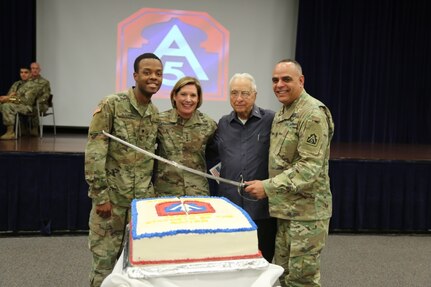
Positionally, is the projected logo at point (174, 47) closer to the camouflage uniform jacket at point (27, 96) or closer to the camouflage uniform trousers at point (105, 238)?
the camouflage uniform jacket at point (27, 96)

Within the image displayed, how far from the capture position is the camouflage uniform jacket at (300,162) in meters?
1.82

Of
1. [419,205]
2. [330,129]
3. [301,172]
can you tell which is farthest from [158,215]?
[419,205]

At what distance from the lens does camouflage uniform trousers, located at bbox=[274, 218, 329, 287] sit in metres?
1.93

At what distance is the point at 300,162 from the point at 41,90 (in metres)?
5.35

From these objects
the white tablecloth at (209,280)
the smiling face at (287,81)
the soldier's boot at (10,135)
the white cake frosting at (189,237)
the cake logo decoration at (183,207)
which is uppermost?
the smiling face at (287,81)

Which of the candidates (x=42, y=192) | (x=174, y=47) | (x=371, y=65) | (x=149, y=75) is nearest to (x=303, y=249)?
(x=149, y=75)

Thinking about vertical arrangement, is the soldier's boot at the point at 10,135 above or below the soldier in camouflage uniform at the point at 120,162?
below

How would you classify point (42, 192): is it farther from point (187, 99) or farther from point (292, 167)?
point (292, 167)

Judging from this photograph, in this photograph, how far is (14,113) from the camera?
614cm

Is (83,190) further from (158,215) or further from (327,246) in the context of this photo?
(158,215)

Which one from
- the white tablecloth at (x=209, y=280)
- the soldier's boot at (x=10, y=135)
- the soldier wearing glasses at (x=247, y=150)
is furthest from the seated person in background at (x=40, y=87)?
the white tablecloth at (x=209, y=280)

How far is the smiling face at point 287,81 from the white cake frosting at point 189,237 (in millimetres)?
845

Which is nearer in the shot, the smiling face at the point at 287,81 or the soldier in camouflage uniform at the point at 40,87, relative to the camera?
the smiling face at the point at 287,81

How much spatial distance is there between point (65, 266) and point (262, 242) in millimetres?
1800
